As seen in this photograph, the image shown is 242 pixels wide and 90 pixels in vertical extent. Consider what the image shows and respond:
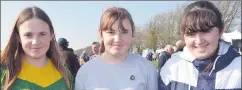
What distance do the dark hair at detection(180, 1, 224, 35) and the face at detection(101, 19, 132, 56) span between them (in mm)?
479

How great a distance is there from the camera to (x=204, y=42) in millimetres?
2334

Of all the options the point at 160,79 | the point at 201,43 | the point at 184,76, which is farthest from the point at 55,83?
the point at 201,43

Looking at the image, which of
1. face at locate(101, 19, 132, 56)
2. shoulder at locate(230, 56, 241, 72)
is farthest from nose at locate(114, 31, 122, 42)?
shoulder at locate(230, 56, 241, 72)

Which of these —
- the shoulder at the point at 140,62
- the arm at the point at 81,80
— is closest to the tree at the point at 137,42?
the shoulder at the point at 140,62

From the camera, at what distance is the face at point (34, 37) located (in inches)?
104

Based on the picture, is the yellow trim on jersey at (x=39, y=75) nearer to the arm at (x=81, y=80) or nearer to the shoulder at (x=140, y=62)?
the arm at (x=81, y=80)

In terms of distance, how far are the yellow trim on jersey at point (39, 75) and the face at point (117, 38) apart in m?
0.58

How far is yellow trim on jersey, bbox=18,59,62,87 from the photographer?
8.87 feet

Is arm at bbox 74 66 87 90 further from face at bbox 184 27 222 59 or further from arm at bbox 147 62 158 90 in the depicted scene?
face at bbox 184 27 222 59

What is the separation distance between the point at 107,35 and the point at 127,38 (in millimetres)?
177

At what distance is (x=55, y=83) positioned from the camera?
2.78m

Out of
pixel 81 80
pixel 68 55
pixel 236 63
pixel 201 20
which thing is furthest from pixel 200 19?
pixel 68 55

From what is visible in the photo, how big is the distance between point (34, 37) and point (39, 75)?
1.19 ft

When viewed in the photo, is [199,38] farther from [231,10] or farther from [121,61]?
[231,10]
